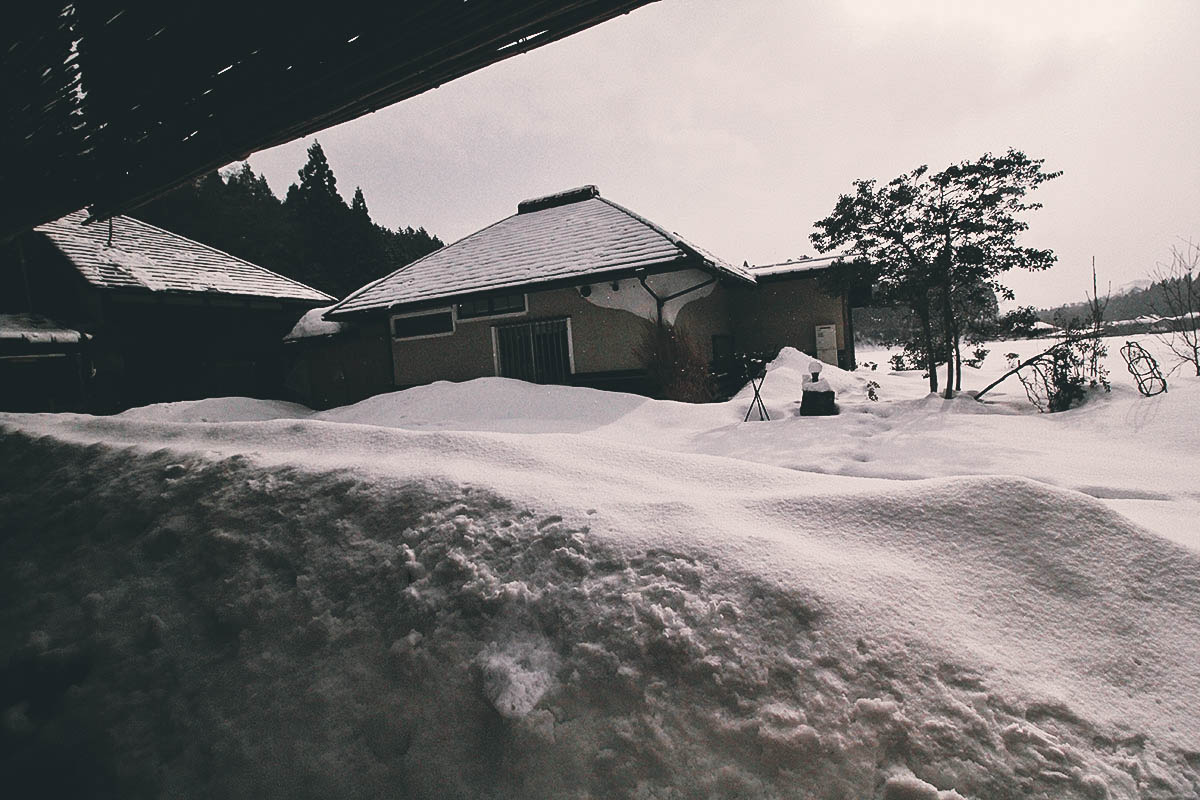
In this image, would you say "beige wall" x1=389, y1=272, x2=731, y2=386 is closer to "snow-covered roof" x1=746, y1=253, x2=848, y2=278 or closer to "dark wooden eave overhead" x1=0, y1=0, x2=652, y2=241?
"snow-covered roof" x1=746, y1=253, x2=848, y2=278

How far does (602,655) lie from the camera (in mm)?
1102

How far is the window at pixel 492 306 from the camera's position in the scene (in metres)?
10.5

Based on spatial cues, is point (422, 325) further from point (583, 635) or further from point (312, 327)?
point (583, 635)

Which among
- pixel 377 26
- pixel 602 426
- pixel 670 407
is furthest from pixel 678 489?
pixel 670 407

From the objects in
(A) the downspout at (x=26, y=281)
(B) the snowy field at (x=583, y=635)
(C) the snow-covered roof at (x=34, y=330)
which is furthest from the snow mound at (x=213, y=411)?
(B) the snowy field at (x=583, y=635)

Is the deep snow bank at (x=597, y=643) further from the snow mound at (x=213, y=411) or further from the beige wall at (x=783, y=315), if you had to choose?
the beige wall at (x=783, y=315)

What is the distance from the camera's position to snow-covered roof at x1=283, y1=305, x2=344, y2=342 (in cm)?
1355

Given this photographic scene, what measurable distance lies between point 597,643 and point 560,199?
14.6 meters

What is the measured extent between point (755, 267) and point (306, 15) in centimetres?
1482

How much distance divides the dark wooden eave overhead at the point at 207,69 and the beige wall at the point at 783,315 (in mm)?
12794

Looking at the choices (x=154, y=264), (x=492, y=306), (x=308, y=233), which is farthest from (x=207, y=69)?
(x=308, y=233)

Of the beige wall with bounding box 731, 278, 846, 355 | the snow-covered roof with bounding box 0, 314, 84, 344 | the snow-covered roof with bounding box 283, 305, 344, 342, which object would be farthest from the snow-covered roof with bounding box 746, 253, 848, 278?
the snow-covered roof with bounding box 0, 314, 84, 344

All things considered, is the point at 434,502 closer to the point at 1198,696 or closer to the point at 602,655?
the point at 602,655

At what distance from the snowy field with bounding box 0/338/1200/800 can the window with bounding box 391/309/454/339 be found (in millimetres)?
9555
